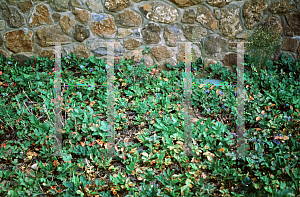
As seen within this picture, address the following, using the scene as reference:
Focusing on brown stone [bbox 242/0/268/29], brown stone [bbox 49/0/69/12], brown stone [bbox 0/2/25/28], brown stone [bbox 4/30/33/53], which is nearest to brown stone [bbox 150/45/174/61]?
brown stone [bbox 242/0/268/29]

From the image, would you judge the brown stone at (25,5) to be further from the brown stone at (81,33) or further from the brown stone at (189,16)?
the brown stone at (189,16)

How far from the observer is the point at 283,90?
251cm

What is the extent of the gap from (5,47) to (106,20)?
152 centimetres

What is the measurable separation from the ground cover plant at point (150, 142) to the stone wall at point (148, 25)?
2.42 feet

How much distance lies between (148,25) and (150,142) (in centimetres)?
195

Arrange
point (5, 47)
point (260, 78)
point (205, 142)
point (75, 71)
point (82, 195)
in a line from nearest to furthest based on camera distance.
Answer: point (82, 195), point (205, 142), point (260, 78), point (75, 71), point (5, 47)

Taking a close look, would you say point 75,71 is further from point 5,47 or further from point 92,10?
point 5,47

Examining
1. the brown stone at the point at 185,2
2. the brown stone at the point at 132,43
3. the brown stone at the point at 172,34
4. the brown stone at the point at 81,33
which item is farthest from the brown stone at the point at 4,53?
the brown stone at the point at 185,2

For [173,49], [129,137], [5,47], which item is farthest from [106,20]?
[129,137]

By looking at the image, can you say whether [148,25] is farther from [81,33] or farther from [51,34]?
[51,34]

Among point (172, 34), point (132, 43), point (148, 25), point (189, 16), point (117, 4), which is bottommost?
point (132, 43)

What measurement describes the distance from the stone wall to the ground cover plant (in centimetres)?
74

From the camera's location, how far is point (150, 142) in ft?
6.11

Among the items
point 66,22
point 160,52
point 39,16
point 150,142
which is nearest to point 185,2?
point 160,52
